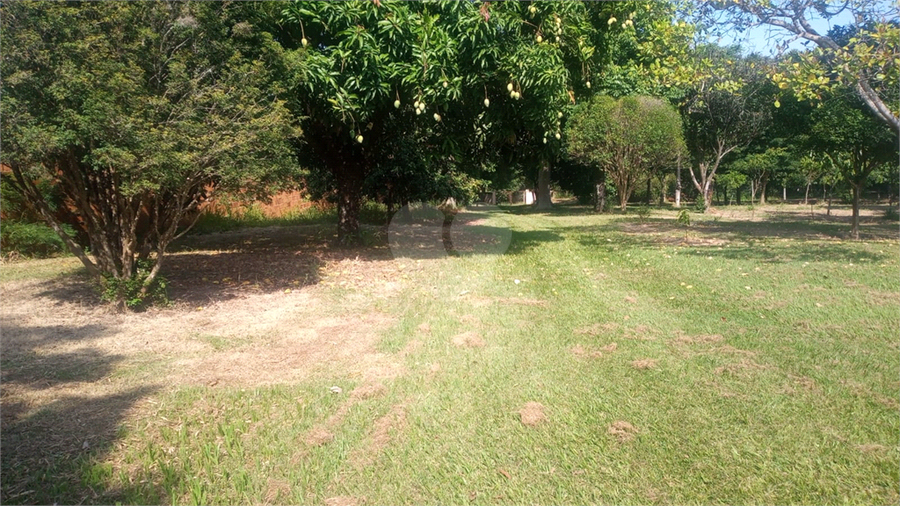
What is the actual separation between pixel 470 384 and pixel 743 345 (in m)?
2.51

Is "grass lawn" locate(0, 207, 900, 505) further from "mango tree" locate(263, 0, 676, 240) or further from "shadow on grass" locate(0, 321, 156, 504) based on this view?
"mango tree" locate(263, 0, 676, 240)

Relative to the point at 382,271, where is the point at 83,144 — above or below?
above

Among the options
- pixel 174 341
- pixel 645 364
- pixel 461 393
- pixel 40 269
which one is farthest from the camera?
pixel 40 269

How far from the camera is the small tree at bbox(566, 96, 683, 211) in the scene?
78.2ft

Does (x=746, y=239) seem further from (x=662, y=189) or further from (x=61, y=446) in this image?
(x=662, y=189)

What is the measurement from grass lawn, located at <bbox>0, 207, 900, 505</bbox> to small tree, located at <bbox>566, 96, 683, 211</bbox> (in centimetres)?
1610

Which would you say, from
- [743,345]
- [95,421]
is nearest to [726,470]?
[743,345]

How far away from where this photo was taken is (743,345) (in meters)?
5.43

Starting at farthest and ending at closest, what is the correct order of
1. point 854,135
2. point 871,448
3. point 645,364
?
point 854,135
point 645,364
point 871,448

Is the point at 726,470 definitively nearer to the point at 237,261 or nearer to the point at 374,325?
the point at 374,325

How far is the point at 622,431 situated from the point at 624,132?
21904 millimetres

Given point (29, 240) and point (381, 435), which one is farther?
point (29, 240)

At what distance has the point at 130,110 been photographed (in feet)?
20.3

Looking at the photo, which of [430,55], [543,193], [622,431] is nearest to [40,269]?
[430,55]
